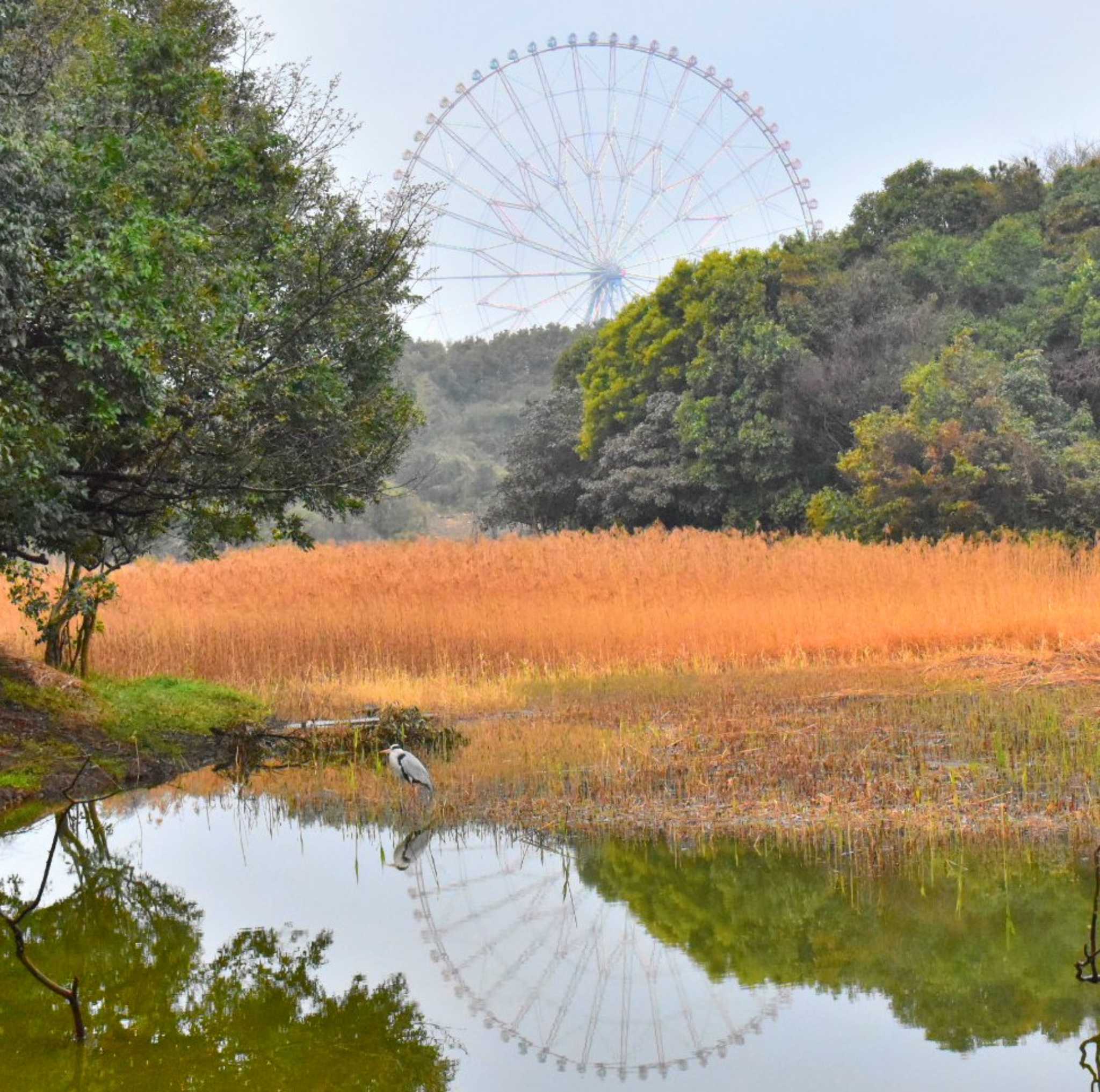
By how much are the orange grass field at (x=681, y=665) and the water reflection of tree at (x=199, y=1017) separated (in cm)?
243

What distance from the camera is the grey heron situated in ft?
31.5

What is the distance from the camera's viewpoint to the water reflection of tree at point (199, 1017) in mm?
5203

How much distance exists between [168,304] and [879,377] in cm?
1974

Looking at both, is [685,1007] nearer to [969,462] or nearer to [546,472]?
[969,462]

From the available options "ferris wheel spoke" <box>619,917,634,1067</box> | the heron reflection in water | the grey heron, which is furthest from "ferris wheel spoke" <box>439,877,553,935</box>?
the grey heron

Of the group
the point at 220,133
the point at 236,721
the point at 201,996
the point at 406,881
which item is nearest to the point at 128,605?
the point at 236,721

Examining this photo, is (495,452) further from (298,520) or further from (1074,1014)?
(1074,1014)

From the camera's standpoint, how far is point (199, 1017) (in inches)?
229

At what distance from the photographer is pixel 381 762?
1105cm

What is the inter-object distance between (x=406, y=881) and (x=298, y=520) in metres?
7.33

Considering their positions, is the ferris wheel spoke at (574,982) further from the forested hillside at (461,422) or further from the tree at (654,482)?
the forested hillside at (461,422)

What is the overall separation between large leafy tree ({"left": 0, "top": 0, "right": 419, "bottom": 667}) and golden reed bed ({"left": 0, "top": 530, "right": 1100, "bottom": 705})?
6.09 feet

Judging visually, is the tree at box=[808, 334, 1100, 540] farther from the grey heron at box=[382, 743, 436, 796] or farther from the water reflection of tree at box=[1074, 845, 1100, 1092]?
the water reflection of tree at box=[1074, 845, 1100, 1092]

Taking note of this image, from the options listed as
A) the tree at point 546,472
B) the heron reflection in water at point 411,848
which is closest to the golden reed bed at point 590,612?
the heron reflection in water at point 411,848
